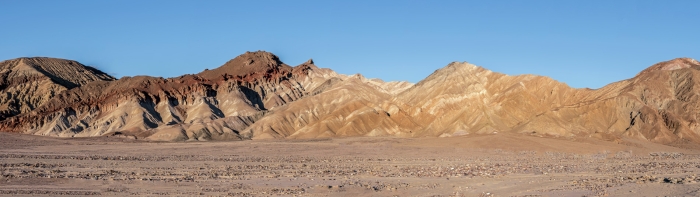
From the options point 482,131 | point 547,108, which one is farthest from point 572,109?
point 482,131

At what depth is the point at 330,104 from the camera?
402 ft

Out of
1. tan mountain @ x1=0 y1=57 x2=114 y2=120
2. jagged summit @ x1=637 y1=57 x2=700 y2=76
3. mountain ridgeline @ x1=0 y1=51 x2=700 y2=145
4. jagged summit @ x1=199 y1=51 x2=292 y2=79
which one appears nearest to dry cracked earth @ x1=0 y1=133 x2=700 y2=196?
mountain ridgeline @ x1=0 y1=51 x2=700 y2=145

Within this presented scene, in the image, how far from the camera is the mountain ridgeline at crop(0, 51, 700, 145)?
9037 cm

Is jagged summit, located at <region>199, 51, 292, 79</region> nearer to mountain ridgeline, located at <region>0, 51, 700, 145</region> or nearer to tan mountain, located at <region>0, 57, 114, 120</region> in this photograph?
mountain ridgeline, located at <region>0, 51, 700, 145</region>

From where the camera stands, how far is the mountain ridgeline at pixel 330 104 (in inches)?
3558

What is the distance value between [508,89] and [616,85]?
46.5 ft

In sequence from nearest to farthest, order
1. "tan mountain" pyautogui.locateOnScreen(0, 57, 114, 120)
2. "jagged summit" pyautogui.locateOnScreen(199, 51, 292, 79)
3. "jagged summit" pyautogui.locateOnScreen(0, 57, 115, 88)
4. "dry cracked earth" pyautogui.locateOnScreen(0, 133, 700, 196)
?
"dry cracked earth" pyautogui.locateOnScreen(0, 133, 700, 196)
"tan mountain" pyautogui.locateOnScreen(0, 57, 114, 120)
"jagged summit" pyautogui.locateOnScreen(199, 51, 292, 79)
"jagged summit" pyautogui.locateOnScreen(0, 57, 115, 88)

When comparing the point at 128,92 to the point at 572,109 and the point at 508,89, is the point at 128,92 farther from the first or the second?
the point at 572,109

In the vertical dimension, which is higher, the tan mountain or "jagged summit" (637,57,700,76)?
the tan mountain

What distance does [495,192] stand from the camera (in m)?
29.1

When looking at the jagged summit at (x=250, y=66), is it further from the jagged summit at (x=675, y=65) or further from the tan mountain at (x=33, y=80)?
the jagged summit at (x=675, y=65)

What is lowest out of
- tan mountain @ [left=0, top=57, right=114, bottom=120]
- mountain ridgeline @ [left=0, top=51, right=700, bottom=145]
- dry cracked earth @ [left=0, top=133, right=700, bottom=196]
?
dry cracked earth @ [left=0, top=133, right=700, bottom=196]

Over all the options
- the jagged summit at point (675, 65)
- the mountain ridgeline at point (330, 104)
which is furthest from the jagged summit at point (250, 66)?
the jagged summit at point (675, 65)

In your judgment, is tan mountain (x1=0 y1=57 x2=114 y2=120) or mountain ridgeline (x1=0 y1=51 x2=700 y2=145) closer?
mountain ridgeline (x1=0 y1=51 x2=700 y2=145)
